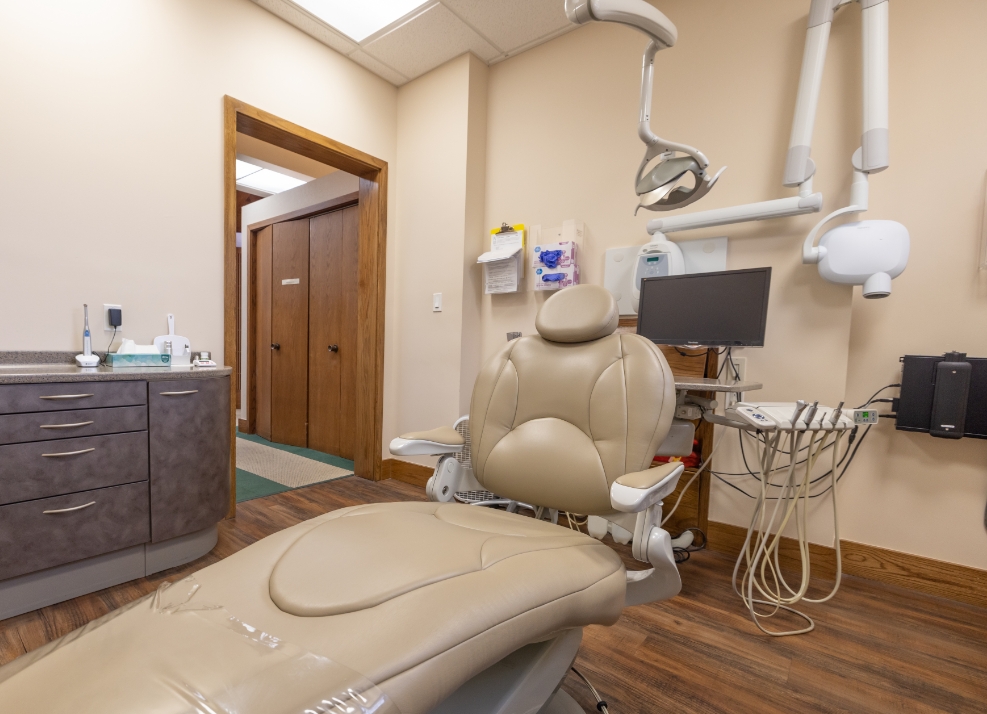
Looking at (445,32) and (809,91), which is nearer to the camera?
(809,91)

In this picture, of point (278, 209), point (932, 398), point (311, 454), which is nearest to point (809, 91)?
point (932, 398)

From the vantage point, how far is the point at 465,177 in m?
2.90

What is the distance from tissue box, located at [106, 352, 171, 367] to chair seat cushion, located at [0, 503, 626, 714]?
1512 mm

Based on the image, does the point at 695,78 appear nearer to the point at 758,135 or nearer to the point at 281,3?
the point at 758,135

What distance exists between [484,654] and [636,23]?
1489 millimetres

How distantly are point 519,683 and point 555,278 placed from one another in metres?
2.05

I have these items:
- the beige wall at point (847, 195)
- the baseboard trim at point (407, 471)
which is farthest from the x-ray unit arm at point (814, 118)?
the baseboard trim at point (407, 471)

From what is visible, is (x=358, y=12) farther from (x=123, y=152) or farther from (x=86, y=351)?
(x=86, y=351)

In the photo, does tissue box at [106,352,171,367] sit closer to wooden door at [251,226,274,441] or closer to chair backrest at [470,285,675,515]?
chair backrest at [470,285,675,515]

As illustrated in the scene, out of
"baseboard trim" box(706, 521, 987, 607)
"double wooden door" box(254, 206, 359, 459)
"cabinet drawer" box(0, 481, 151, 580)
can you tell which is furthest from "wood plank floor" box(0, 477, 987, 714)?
"double wooden door" box(254, 206, 359, 459)

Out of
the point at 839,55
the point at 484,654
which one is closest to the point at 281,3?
the point at 839,55

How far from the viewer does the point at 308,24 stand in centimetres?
260

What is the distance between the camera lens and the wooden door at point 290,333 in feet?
13.1

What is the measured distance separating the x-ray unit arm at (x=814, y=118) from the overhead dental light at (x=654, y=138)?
0.61 m
